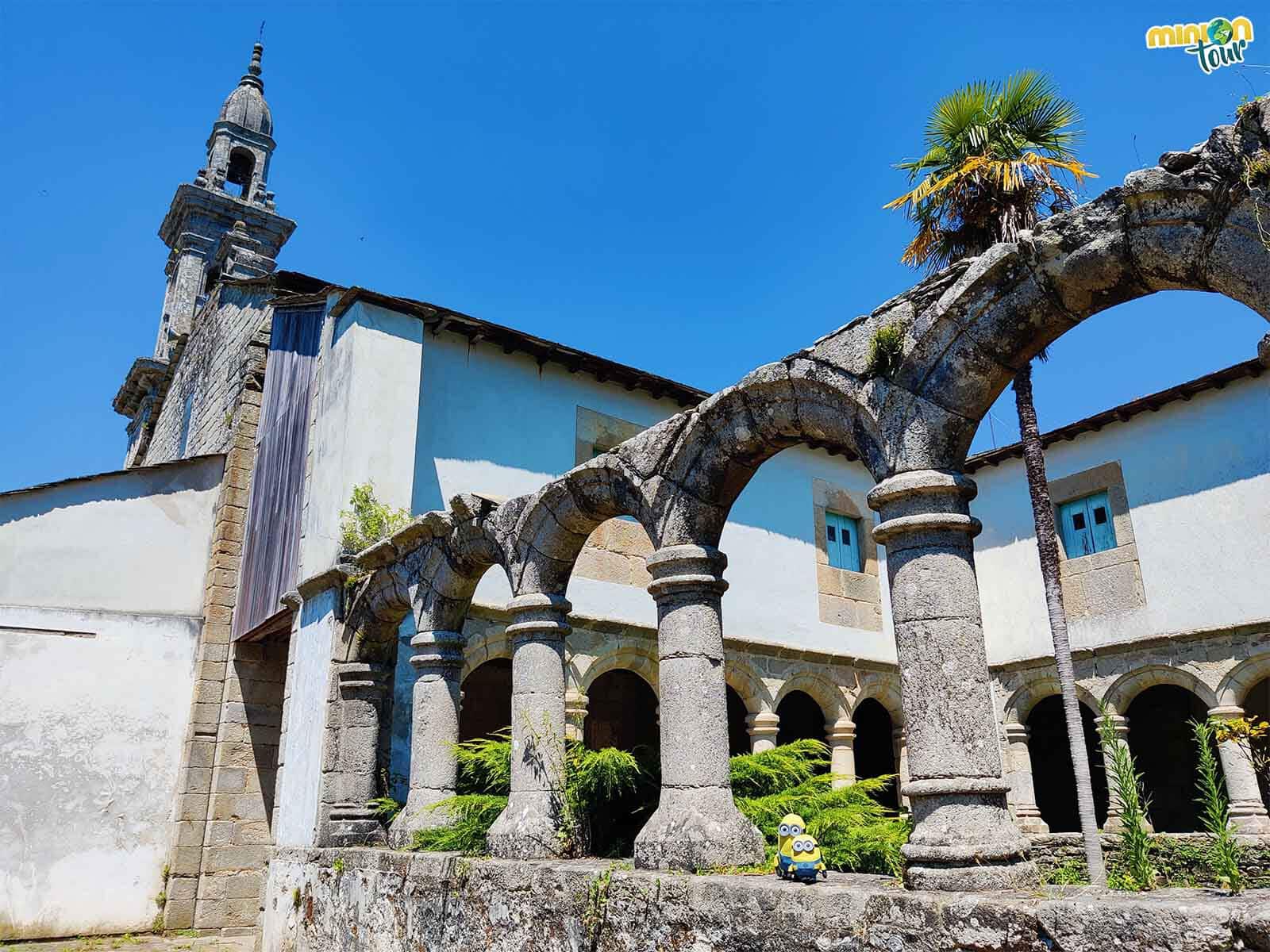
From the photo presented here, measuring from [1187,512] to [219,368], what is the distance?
12131 mm

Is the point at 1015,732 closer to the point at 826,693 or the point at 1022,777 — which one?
the point at 1022,777

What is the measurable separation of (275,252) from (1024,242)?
1947 centimetres

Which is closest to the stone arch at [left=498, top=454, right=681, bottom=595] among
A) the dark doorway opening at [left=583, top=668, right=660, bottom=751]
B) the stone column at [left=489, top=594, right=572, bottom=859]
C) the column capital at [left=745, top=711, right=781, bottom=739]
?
the stone column at [left=489, top=594, right=572, bottom=859]

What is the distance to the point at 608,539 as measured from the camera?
10.4 m

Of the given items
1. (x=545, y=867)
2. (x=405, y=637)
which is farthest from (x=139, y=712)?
(x=545, y=867)

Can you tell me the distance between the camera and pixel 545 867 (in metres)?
4.66

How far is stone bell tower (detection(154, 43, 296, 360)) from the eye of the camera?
21.9 meters

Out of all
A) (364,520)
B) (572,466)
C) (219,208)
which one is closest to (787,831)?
(364,520)

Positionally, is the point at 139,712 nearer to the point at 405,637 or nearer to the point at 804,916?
the point at 405,637

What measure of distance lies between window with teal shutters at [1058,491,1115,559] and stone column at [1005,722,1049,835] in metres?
2.42

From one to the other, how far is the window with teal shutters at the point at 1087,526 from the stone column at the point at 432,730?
9051 millimetres

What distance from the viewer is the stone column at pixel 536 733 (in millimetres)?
5242

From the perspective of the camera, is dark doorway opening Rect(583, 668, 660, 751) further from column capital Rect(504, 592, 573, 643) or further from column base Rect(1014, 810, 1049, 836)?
column capital Rect(504, 592, 573, 643)

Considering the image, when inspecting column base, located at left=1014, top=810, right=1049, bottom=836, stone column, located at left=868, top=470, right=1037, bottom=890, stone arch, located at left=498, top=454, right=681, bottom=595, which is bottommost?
column base, located at left=1014, top=810, right=1049, bottom=836
